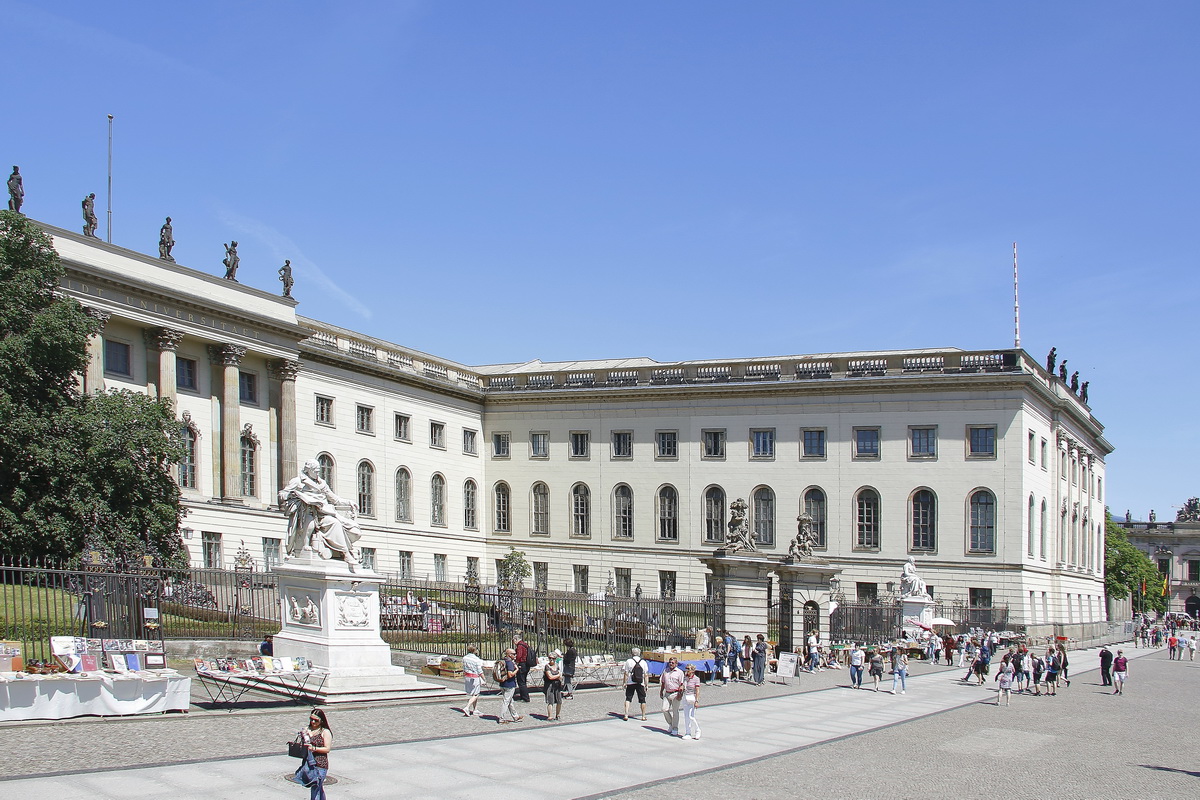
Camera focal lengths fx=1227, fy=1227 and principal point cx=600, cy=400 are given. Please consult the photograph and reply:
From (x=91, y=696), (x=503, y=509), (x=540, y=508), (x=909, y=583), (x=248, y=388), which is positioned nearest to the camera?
(x=91, y=696)

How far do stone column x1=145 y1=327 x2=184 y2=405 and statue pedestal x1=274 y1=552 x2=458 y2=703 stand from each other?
26.3 metres

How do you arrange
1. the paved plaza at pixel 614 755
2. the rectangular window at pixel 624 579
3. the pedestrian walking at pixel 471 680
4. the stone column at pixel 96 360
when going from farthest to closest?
1. the rectangular window at pixel 624 579
2. the stone column at pixel 96 360
3. the pedestrian walking at pixel 471 680
4. the paved plaza at pixel 614 755

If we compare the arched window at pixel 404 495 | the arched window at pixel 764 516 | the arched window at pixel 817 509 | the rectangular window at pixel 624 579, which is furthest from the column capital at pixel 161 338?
the arched window at pixel 817 509

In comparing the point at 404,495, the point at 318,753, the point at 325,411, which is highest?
the point at 325,411

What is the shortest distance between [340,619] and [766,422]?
4335cm

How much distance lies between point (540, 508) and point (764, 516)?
12.9 metres

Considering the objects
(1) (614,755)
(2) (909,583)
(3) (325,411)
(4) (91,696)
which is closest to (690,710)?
(1) (614,755)

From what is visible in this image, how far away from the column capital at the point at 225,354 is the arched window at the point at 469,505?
19495 millimetres

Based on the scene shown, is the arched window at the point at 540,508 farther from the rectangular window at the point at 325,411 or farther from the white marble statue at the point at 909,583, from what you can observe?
the white marble statue at the point at 909,583

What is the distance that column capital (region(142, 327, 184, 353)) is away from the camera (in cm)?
4878

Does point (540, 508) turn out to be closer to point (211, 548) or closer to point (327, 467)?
point (327, 467)

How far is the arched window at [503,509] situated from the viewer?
7006cm

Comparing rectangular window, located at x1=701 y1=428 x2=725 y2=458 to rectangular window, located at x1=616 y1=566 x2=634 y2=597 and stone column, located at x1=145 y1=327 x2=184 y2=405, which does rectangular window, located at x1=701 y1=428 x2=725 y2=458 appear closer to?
rectangular window, located at x1=616 y1=566 x2=634 y2=597

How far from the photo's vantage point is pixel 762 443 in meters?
65.0
